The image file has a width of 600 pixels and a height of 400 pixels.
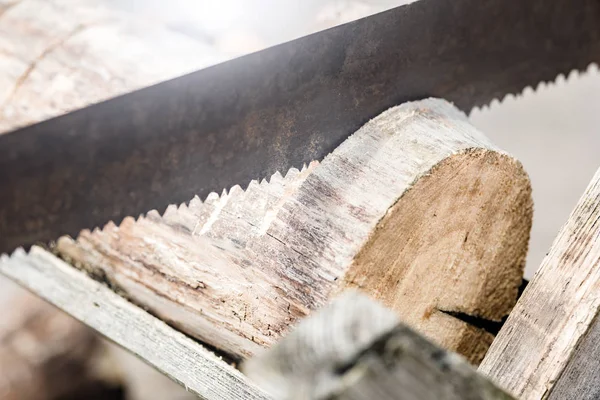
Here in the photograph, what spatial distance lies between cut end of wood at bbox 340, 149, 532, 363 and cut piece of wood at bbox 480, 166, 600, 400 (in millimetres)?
187

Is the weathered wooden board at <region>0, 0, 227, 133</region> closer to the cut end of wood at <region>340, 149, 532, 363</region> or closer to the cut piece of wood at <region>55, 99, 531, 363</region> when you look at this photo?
the cut piece of wood at <region>55, 99, 531, 363</region>

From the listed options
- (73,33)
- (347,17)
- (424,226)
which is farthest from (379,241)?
(73,33)

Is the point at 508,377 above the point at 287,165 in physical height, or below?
below

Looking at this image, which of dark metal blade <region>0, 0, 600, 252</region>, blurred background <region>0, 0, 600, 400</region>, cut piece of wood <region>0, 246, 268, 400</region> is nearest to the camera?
dark metal blade <region>0, 0, 600, 252</region>

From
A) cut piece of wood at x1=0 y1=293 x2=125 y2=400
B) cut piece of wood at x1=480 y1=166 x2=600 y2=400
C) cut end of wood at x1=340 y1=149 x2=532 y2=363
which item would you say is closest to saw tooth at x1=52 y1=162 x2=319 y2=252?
cut end of wood at x1=340 y1=149 x2=532 y2=363

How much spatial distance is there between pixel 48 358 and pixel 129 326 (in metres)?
1.68

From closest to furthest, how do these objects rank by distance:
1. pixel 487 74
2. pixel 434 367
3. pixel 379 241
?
pixel 434 367 → pixel 379 241 → pixel 487 74

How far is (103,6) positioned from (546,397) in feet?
5.17

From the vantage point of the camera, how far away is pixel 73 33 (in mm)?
1797

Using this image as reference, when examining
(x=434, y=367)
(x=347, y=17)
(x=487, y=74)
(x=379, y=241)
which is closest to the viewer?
(x=434, y=367)

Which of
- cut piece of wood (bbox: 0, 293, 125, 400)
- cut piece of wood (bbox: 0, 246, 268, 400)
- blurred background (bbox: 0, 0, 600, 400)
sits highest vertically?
blurred background (bbox: 0, 0, 600, 400)

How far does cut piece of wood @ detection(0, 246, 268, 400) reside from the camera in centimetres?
183

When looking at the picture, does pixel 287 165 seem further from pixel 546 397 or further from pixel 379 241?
pixel 546 397

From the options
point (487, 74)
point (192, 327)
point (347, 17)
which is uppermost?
point (487, 74)
